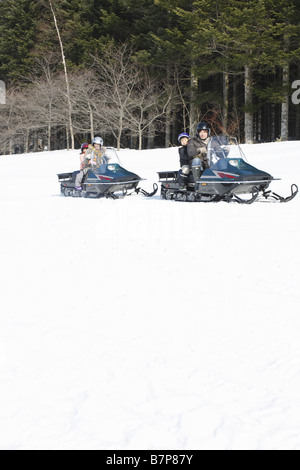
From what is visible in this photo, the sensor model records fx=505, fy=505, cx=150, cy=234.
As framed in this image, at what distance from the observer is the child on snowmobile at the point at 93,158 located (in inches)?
504

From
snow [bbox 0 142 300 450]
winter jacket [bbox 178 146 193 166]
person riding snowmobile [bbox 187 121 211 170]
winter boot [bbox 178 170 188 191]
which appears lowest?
snow [bbox 0 142 300 450]

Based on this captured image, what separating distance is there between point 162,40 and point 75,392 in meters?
29.8

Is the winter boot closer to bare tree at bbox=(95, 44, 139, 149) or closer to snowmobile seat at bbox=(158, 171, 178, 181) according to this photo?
snowmobile seat at bbox=(158, 171, 178, 181)

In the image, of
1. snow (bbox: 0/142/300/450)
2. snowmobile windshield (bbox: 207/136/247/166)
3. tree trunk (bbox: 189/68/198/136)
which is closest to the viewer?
snow (bbox: 0/142/300/450)

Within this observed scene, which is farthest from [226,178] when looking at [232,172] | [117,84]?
[117,84]

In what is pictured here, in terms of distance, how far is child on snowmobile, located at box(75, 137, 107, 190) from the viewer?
12.8 metres

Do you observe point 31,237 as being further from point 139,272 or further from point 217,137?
point 217,137

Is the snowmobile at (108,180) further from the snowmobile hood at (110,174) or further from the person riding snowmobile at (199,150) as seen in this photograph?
the person riding snowmobile at (199,150)

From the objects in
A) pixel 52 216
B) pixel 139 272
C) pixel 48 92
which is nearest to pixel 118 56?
pixel 48 92

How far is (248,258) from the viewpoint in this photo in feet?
18.5

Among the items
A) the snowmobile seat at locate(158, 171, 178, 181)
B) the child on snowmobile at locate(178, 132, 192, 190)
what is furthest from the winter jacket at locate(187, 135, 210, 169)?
the snowmobile seat at locate(158, 171, 178, 181)

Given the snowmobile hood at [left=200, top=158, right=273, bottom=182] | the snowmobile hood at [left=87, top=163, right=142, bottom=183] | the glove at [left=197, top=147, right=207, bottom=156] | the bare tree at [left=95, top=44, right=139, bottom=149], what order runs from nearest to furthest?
the snowmobile hood at [left=200, top=158, right=273, bottom=182], the glove at [left=197, top=147, right=207, bottom=156], the snowmobile hood at [left=87, top=163, right=142, bottom=183], the bare tree at [left=95, top=44, right=139, bottom=149]

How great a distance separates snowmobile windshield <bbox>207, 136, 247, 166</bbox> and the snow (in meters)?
3.43

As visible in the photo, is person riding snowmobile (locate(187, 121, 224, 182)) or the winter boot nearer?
person riding snowmobile (locate(187, 121, 224, 182))
